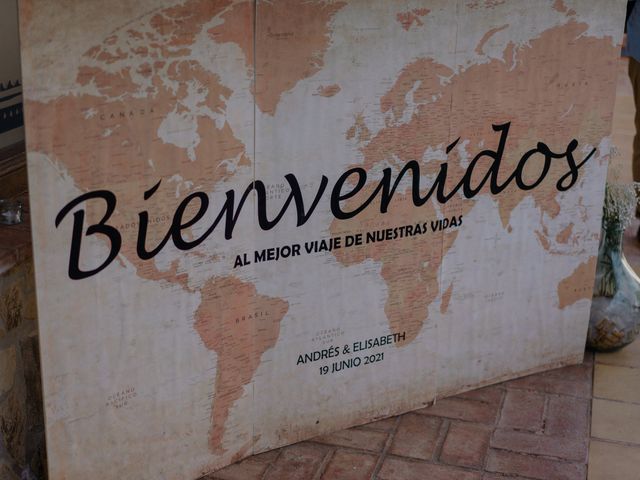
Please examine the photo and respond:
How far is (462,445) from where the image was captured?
3.26 meters

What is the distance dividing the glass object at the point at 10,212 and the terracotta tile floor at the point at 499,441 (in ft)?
3.48

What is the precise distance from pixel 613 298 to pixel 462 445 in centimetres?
106

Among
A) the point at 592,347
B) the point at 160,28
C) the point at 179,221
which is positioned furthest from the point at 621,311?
the point at 160,28

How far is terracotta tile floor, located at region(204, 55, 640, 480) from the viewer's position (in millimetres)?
3102

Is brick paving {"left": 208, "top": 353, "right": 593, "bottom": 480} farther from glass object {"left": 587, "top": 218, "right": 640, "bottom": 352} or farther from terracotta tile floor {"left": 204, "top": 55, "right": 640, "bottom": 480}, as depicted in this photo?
glass object {"left": 587, "top": 218, "right": 640, "bottom": 352}

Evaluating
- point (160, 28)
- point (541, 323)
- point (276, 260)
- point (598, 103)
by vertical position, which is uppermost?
point (160, 28)

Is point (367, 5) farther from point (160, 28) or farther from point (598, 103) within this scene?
point (598, 103)

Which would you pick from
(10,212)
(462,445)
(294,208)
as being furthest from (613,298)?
(10,212)

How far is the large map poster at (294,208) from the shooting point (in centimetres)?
255

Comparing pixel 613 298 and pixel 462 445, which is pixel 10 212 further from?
pixel 613 298

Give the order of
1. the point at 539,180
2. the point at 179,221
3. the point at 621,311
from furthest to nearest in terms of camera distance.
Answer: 1. the point at 621,311
2. the point at 539,180
3. the point at 179,221

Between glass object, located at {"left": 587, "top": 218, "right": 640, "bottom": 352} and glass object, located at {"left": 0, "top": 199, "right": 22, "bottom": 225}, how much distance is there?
2.34 meters

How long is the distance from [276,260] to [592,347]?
5.47 ft

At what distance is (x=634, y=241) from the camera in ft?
17.0
